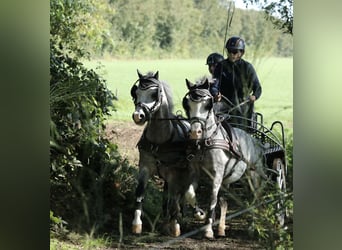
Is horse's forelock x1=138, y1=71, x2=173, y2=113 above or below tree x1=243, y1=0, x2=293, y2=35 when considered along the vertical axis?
below

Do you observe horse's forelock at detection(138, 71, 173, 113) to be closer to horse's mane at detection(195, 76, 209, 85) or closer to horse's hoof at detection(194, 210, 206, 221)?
horse's mane at detection(195, 76, 209, 85)

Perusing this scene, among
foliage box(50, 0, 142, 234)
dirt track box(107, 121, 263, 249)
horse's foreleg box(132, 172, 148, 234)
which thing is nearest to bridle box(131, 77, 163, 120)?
dirt track box(107, 121, 263, 249)

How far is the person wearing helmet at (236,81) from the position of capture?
511cm

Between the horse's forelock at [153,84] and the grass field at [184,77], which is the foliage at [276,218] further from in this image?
the horse's forelock at [153,84]

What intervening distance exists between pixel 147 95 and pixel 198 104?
396 millimetres

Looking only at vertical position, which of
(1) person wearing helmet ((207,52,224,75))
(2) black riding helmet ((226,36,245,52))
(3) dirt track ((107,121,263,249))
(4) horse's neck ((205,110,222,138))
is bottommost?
(3) dirt track ((107,121,263,249))

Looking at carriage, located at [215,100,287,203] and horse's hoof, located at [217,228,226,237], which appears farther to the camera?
horse's hoof, located at [217,228,226,237]

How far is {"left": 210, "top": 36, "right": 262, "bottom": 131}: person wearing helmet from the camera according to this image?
5113mm

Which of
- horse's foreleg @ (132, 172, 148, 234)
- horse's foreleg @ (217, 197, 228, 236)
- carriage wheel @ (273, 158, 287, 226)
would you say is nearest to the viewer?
carriage wheel @ (273, 158, 287, 226)

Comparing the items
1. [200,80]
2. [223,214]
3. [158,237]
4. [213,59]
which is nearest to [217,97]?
[200,80]

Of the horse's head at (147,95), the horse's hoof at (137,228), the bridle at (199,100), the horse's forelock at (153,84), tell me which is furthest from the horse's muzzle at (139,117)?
the horse's hoof at (137,228)
